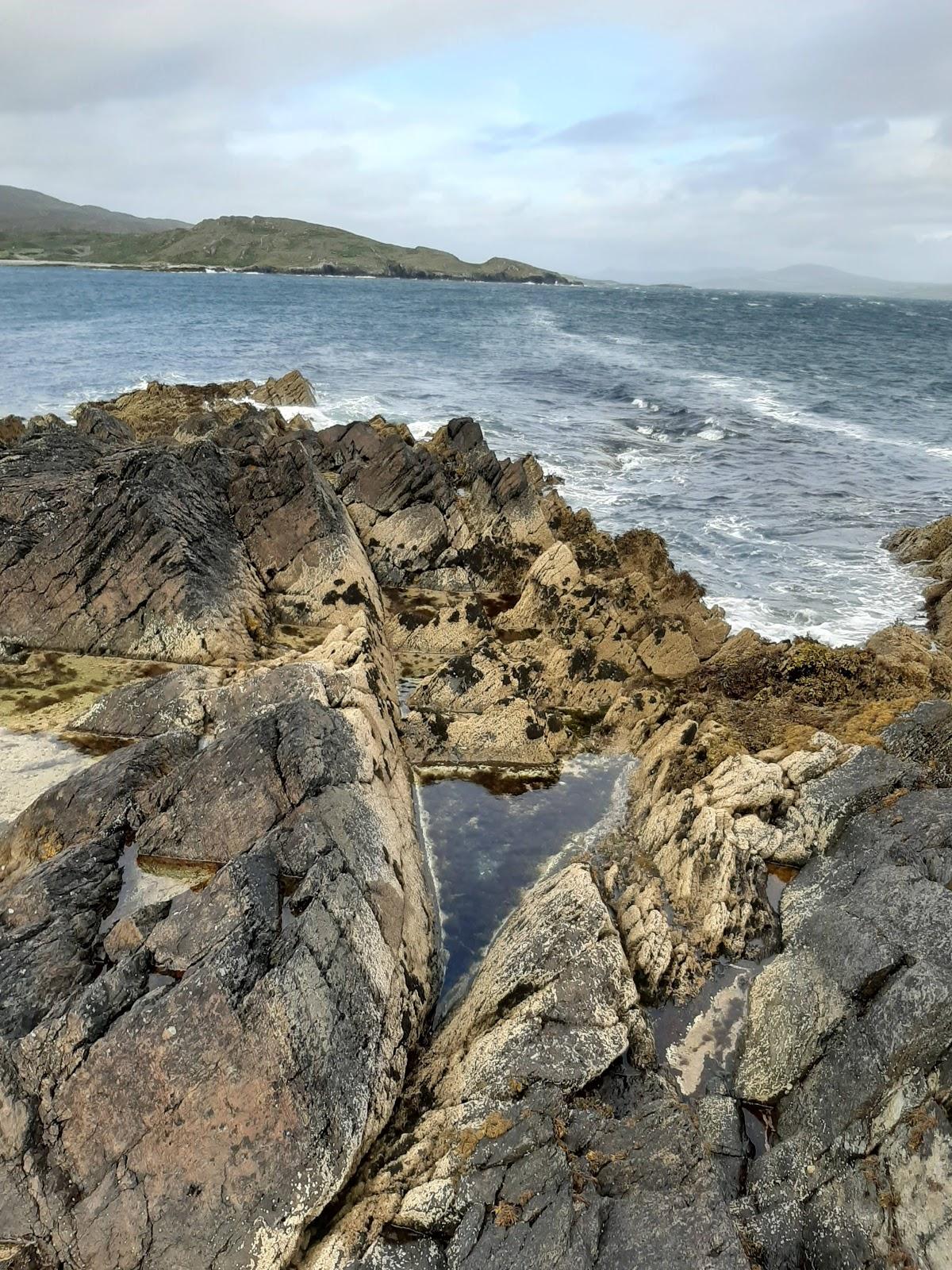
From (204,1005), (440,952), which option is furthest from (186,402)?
(204,1005)

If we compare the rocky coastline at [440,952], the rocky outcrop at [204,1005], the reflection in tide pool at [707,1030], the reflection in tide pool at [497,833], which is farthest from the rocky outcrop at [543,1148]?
the reflection in tide pool at [497,833]

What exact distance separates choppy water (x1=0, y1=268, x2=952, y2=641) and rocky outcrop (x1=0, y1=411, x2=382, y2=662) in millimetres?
13076

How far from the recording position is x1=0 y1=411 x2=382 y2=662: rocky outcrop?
746 inches

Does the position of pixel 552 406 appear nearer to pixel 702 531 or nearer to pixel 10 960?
pixel 702 531

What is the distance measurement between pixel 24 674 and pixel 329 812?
10.9 meters

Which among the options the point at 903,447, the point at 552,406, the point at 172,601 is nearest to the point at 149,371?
the point at 552,406

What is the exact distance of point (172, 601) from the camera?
19.0m

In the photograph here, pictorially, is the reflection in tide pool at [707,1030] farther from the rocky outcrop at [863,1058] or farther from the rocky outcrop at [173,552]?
the rocky outcrop at [173,552]

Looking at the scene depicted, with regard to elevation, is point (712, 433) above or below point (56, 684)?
above

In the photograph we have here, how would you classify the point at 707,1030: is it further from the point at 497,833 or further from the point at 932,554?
the point at 932,554

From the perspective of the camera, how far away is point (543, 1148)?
7.43 m

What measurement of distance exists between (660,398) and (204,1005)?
60770 millimetres

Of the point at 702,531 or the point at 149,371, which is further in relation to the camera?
the point at 149,371

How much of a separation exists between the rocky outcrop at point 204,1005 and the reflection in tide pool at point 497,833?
0.75m
